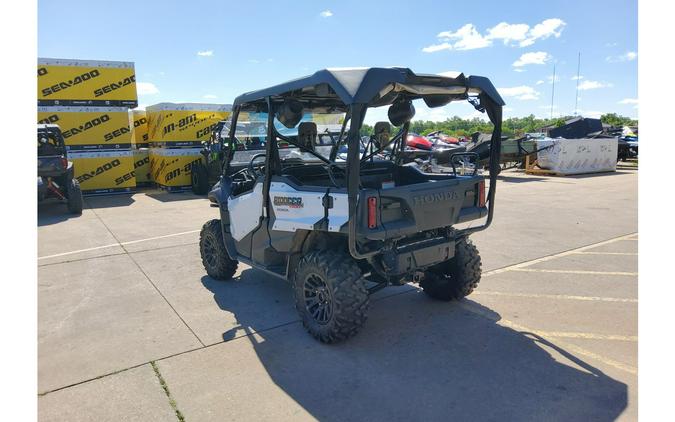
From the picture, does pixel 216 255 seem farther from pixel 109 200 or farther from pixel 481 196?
pixel 109 200

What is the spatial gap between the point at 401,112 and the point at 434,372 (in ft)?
8.00

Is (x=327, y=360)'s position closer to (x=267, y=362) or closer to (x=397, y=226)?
(x=267, y=362)

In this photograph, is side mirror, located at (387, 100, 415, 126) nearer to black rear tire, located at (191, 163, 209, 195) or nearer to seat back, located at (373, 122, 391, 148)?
seat back, located at (373, 122, 391, 148)

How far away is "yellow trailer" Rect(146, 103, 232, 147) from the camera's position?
46.1 feet

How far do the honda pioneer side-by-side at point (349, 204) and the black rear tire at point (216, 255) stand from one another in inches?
0.6

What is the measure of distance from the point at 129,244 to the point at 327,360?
493cm

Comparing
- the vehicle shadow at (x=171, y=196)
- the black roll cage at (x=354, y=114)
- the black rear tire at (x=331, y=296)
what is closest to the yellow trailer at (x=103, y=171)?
the vehicle shadow at (x=171, y=196)

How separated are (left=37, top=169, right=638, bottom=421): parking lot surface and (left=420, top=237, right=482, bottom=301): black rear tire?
14cm

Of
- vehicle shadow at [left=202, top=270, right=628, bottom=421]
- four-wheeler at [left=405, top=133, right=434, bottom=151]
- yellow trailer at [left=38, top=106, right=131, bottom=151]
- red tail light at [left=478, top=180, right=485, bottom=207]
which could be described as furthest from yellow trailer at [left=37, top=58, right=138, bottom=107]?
red tail light at [left=478, top=180, right=485, bottom=207]

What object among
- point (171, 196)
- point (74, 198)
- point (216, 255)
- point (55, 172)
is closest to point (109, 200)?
point (171, 196)

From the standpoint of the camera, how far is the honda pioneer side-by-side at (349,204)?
3.33 metres

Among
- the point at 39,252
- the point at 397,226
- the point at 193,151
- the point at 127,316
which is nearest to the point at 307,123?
the point at 397,226

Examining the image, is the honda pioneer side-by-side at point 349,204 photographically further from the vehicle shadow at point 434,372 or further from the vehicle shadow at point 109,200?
the vehicle shadow at point 109,200

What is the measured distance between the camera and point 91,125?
43.4ft
